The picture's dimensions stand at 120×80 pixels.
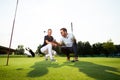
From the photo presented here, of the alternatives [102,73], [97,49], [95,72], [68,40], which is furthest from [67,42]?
[97,49]

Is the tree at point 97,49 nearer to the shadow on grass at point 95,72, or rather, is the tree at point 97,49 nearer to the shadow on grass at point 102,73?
the shadow on grass at point 95,72

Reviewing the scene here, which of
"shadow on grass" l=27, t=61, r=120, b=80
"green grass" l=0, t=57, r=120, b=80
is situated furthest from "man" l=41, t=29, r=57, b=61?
"shadow on grass" l=27, t=61, r=120, b=80

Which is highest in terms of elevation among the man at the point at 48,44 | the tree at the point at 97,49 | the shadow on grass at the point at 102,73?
the tree at the point at 97,49

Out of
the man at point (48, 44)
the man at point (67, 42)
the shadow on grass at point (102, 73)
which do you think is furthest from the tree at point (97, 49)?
the shadow on grass at point (102, 73)

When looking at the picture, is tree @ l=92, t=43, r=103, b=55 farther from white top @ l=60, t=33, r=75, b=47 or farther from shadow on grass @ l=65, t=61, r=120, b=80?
shadow on grass @ l=65, t=61, r=120, b=80

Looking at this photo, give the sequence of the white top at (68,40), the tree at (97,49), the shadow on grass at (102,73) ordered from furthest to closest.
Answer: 1. the tree at (97,49)
2. the white top at (68,40)
3. the shadow on grass at (102,73)

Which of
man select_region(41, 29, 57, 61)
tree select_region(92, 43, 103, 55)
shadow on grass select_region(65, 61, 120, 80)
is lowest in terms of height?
shadow on grass select_region(65, 61, 120, 80)

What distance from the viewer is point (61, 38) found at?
1266 centimetres

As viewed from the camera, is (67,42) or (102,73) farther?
(67,42)

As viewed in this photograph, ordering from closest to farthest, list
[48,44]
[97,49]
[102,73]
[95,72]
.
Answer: [102,73] → [95,72] → [48,44] → [97,49]

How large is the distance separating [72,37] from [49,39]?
1.73 meters

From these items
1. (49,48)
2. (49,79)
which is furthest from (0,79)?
(49,48)

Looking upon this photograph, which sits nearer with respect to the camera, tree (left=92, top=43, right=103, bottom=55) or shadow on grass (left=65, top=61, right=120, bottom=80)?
shadow on grass (left=65, top=61, right=120, bottom=80)

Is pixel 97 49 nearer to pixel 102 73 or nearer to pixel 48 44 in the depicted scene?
pixel 48 44
